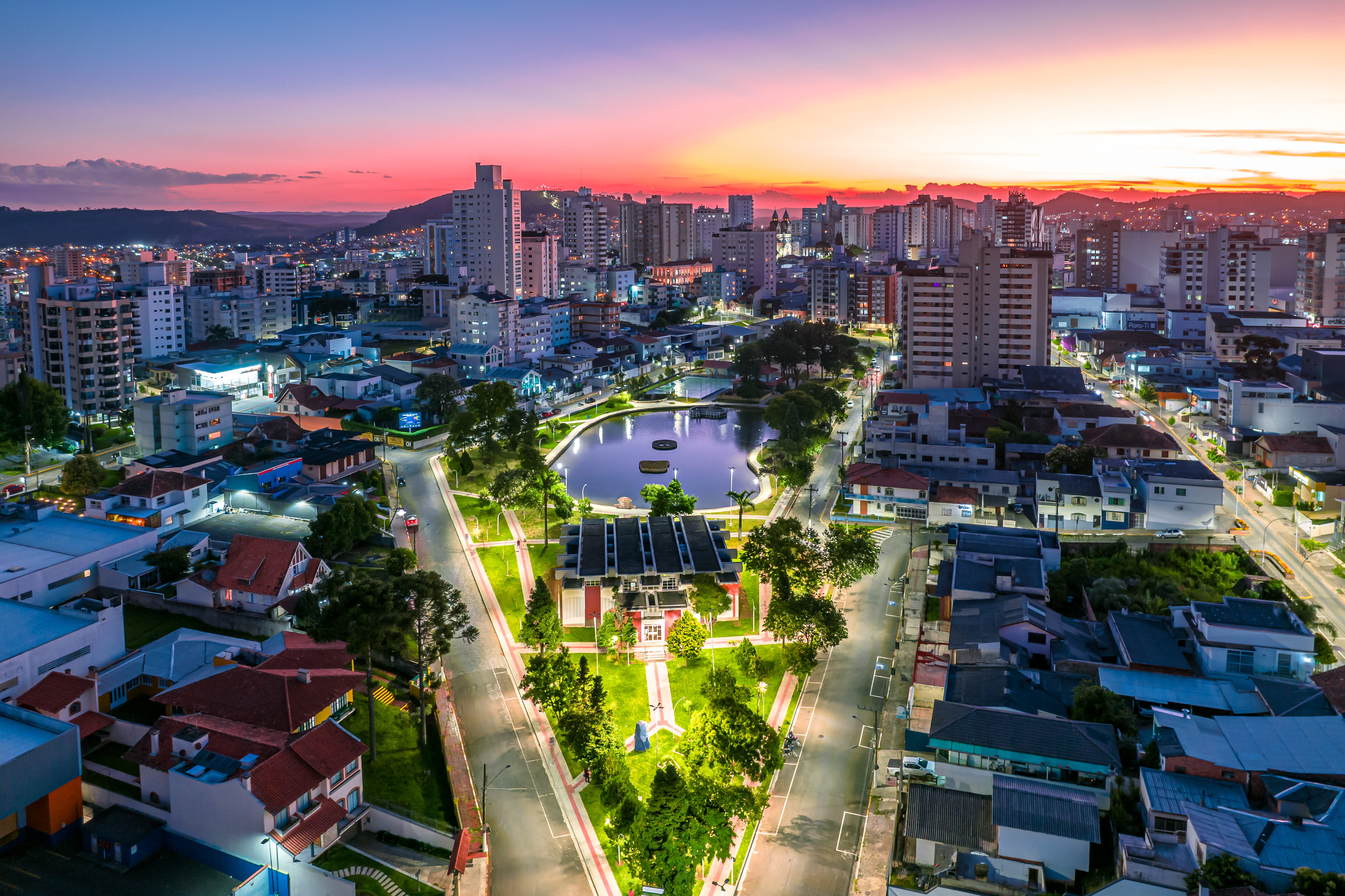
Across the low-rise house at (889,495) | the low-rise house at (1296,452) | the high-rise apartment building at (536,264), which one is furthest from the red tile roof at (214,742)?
the high-rise apartment building at (536,264)

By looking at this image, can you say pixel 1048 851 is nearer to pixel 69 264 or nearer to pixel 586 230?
pixel 586 230

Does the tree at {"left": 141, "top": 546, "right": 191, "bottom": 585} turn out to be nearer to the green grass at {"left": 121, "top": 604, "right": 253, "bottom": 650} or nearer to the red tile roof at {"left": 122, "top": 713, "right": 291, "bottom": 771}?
the green grass at {"left": 121, "top": 604, "right": 253, "bottom": 650}

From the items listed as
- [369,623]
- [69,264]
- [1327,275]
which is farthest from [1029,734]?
[69,264]

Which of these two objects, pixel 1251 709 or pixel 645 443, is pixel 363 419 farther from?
pixel 1251 709

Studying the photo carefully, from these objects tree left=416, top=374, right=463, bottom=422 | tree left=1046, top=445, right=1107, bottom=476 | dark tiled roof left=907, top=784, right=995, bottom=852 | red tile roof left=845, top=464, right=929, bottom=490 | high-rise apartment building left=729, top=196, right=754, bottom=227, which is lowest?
dark tiled roof left=907, top=784, right=995, bottom=852

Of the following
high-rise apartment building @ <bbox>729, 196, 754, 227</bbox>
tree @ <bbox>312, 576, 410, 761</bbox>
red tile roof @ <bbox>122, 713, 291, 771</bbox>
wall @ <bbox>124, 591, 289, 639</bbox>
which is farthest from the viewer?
high-rise apartment building @ <bbox>729, 196, 754, 227</bbox>

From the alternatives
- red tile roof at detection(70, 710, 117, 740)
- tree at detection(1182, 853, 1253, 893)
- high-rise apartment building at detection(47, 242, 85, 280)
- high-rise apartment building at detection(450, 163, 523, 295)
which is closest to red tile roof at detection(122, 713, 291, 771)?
red tile roof at detection(70, 710, 117, 740)
